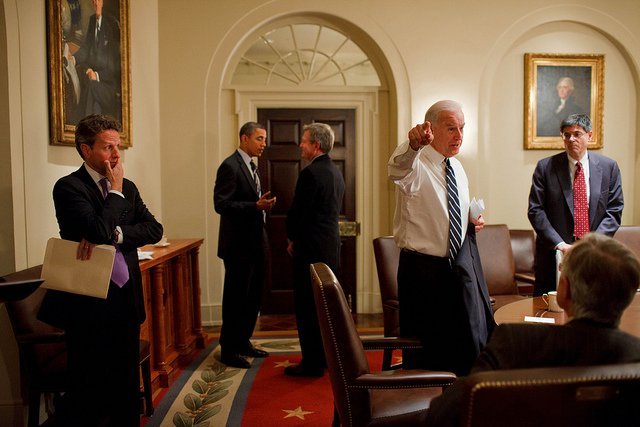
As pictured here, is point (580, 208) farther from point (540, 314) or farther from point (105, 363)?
point (105, 363)

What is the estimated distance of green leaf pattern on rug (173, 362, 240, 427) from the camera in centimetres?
300

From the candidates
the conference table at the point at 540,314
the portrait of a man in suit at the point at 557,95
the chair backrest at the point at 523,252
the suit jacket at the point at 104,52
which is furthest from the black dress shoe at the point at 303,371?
the portrait of a man in suit at the point at 557,95

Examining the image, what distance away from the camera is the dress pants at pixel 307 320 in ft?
12.0

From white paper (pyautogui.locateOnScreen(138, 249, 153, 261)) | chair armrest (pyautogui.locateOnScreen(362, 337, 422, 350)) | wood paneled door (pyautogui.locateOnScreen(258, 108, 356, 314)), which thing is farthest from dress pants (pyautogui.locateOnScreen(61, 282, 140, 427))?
wood paneled door (pyautogui.locateOnScreen(258, 108, 356, 314))

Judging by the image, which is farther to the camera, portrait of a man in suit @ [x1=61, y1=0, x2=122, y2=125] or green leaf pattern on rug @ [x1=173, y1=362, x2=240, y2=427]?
portrait of a man in suit @ [x1=61, y1=0, x2=122, y2=125]

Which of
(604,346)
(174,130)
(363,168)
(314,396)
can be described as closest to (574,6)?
(363,168)

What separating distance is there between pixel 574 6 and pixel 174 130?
3973 millimetres

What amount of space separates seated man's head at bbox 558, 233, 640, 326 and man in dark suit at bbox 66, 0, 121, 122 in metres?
2.86

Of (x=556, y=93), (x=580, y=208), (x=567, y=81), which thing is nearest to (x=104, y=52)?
(x=580, y=208)

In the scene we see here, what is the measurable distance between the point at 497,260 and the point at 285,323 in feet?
7.07

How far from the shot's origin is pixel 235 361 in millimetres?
3930

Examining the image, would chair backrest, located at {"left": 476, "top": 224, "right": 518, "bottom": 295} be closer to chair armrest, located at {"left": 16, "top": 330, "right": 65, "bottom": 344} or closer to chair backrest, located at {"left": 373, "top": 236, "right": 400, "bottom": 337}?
chair backrest, located at {"left": 373, "top": 236, "right": 400, "bottom": 337}

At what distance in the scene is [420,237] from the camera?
245 centimetres

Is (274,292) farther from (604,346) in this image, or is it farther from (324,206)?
(604,346)
